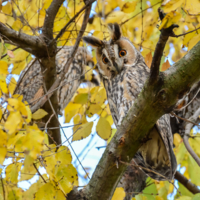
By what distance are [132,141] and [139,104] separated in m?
0.21

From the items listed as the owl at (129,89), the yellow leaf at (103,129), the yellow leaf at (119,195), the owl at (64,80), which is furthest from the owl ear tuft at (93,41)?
the yellow leaf at (119,195)

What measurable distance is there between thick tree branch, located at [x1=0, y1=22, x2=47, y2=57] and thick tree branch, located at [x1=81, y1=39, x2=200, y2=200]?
0.90 metres

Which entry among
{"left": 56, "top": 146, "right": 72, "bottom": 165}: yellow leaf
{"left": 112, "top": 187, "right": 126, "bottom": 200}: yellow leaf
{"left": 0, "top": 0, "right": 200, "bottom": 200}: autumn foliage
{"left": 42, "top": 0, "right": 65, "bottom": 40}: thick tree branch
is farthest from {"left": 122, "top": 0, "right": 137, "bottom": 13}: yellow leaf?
{"left": 112, "top": 187, "right": 126, "bottom": 200}: yellow leaf

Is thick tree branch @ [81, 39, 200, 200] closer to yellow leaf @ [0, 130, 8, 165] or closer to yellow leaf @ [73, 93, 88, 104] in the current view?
yellow leaf @ [0, 130, 8, 165]

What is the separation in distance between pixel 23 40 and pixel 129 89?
37.0 inches

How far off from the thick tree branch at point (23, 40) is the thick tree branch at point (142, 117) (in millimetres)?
899

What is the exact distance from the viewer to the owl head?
95.9 inches

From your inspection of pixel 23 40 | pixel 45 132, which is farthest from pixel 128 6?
pixel 45 132

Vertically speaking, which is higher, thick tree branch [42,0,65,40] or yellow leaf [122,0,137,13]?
thick tree branch [42,0,65,40]

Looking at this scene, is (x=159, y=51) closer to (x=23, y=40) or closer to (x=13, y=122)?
(x=13, y=122)

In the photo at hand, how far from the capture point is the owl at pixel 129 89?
6.77ft

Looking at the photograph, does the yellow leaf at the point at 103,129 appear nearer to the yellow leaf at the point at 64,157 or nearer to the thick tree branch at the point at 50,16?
the yellow leaf at the point at 64,157

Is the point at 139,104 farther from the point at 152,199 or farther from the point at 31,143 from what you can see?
the point at 152,199

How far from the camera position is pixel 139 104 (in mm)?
1400
